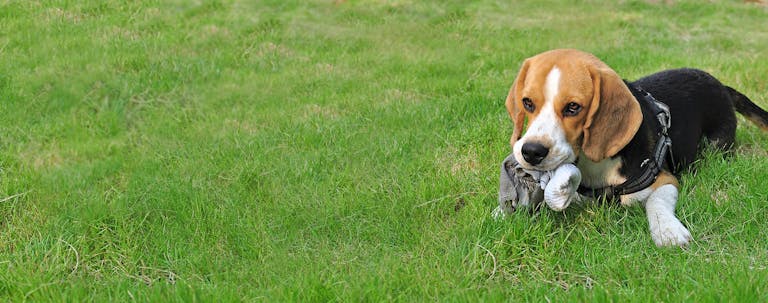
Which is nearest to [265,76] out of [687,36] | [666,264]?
[666,264]

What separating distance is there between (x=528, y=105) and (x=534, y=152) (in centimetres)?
38

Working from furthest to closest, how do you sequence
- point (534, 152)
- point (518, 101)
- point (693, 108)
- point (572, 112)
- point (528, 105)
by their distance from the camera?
1. point (693, 108)
2. point (518, 101)
3. point (528, 105)
4. point (572, 112)
5. point (534, 152)

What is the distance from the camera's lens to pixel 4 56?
7.82m

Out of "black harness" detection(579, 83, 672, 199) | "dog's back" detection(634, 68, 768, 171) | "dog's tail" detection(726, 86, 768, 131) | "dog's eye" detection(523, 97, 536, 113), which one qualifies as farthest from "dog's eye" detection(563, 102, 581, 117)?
"dog's tail" detection(726, 86, 768, 131)

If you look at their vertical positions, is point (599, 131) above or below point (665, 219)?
above

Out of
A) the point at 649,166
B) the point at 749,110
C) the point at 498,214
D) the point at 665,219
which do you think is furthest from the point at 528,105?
the point at 749,110

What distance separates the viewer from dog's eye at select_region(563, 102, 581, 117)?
3.71 m

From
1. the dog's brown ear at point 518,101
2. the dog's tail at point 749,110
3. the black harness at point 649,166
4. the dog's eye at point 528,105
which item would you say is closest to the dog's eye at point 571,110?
the dog's eye at point 528,105

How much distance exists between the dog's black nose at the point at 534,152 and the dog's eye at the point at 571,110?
0.88 feet

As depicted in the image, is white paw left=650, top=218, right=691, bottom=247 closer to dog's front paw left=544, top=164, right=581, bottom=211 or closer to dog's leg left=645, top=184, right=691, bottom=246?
dog's leg left=645, top=184, right=691, bottom=246

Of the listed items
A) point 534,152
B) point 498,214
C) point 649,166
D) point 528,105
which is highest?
point 528,105

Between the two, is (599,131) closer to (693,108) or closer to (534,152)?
(534,152)

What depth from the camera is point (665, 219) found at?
12.4ft

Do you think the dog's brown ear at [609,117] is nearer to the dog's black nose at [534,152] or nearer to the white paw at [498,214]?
the dog's black nose at [534,152]
